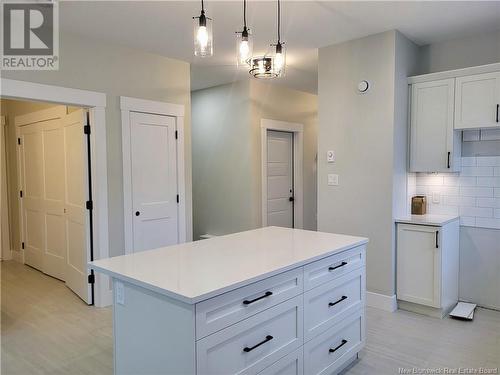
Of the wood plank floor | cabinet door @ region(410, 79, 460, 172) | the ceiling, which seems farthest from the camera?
cabinet door @ region(410, 79, 460, 172)

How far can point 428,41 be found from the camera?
386cm

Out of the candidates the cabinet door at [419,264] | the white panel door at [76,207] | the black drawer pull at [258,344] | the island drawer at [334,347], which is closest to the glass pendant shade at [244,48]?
the black drawer pull at [258,344]

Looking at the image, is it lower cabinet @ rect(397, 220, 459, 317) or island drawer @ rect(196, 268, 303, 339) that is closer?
island drawer @ rect(196, 268, 303, 339)

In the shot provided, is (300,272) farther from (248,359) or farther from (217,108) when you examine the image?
(217,108)

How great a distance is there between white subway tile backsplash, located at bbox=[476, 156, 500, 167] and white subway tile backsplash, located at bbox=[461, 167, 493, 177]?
0.13 ft

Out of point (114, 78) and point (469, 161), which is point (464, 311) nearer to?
point (469, 161)

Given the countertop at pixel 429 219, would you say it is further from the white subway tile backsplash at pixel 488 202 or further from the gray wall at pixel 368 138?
the white subway tile backsplash at pixel 488 202

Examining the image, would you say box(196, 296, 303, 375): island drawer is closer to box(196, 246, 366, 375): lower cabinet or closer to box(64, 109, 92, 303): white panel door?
box(196, 246, 366, 375): lower cabinet

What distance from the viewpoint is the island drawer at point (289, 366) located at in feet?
6.23

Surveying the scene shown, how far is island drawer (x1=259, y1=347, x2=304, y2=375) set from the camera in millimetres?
1900

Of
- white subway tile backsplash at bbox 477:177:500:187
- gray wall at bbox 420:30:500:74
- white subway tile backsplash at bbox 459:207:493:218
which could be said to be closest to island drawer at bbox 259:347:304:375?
white subway tile backsplash at bbox 459:207:493:218

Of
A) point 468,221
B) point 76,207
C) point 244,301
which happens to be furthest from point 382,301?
point 76,207

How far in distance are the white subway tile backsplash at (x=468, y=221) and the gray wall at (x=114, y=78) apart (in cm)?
331

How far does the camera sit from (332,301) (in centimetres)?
233
